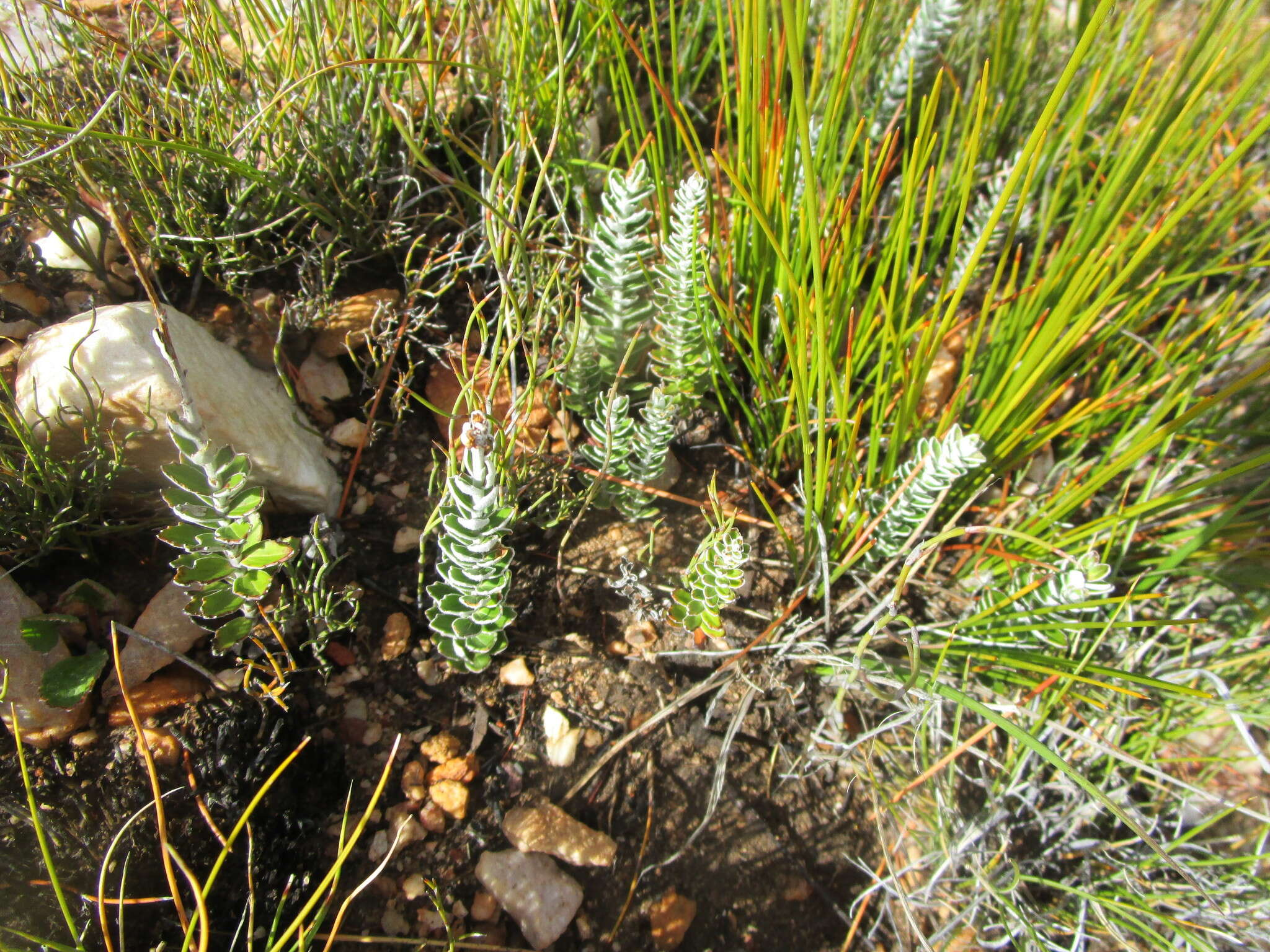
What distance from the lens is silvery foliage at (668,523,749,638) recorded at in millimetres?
1035

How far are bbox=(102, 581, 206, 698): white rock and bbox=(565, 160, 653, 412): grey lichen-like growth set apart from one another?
2.22 feet

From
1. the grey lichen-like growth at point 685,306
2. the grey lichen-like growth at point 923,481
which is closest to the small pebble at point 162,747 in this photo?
the grey lichen-like growth at point 685,306

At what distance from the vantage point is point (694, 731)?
1.24 metres

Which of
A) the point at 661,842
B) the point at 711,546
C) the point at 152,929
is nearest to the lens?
the point at 152,929

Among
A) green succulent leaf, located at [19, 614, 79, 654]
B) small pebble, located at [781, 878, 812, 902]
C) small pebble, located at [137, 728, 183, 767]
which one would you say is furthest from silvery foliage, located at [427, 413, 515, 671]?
small pebble, located at [781, 878, 812, 902]

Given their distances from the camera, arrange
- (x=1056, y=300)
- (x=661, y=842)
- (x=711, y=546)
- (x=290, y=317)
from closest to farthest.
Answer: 1. (x=711, y=546)
2. (x=661, y=842)
3. (x=290, y=317)
4. (x=1056, y=300)

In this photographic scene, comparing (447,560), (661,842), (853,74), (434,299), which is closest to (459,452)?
(447,560)

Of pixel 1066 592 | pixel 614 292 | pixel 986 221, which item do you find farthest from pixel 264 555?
pixel 986 221

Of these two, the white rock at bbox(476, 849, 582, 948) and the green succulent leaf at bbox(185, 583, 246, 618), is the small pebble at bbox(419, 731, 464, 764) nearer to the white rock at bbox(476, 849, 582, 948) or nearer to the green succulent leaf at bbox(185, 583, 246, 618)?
the white rock at bbox(476, 849, 582, 948)

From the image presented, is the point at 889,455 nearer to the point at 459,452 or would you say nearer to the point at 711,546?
the point at 711,546

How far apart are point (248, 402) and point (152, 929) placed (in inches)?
28.4

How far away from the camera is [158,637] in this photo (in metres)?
1.06

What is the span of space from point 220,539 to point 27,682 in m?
0.33

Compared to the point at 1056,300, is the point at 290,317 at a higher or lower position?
higher
